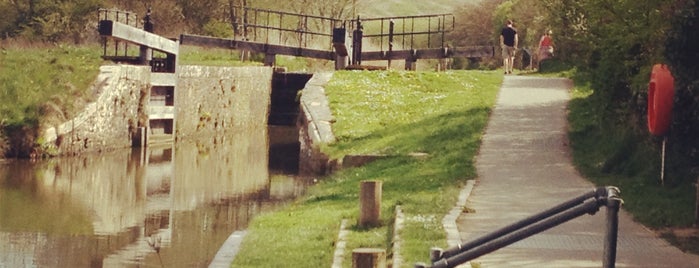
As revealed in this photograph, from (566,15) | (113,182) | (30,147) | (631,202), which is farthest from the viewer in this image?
(30,147)

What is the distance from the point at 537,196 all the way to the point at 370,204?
10.0 ft

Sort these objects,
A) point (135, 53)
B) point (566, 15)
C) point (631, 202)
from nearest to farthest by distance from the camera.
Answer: point (631, 202)
point (566, 15)
point (135, 53)

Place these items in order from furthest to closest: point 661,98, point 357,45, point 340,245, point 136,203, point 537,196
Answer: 1. point 357,45
2. point 136,203
3. point 537,196
4. point 661,98
5. point 340,245

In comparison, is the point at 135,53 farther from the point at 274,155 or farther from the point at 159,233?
the point at 159,233

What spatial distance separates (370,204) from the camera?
14484 millimetres

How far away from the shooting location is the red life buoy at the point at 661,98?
15.2 m

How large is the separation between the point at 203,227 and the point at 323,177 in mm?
5501

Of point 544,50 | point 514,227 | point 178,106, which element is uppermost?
point 544,50

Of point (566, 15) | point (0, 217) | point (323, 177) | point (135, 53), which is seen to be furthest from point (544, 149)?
point (135, 53)

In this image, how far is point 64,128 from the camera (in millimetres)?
27016

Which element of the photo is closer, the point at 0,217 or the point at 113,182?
the point at 0,217

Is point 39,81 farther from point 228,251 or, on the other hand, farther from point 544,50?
point 544,50

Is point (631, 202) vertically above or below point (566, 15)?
below

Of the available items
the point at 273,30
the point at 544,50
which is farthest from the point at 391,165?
the point at 273,30
